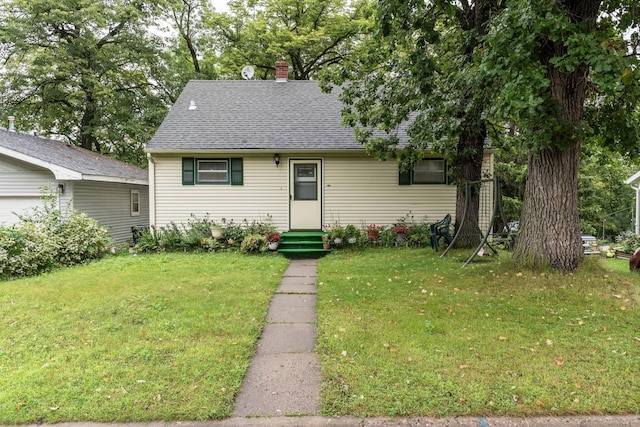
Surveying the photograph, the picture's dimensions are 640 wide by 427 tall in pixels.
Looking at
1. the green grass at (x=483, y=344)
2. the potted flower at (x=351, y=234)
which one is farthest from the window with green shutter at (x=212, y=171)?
the green grass at (x=483, y=344)

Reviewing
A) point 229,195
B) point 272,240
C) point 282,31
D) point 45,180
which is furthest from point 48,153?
point 282,31

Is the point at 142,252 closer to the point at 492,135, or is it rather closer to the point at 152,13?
the point at 492,135

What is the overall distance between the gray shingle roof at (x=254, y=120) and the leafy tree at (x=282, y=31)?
5820 mm

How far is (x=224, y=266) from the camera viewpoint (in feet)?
24.5

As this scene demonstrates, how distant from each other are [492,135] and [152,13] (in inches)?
720

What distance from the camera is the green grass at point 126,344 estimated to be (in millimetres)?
2555

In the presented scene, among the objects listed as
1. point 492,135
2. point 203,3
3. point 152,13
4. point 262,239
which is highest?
point 203,3

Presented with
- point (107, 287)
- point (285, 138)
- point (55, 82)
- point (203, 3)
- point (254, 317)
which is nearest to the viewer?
point (254, 317)

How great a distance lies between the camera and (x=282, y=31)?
57.2ft

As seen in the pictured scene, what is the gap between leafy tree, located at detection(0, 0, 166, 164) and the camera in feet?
52.7

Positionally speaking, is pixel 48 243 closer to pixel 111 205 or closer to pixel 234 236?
pixel 234 236

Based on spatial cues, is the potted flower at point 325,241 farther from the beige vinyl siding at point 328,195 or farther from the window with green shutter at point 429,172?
the window with green shutter at point 429,172

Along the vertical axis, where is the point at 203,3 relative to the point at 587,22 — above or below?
above

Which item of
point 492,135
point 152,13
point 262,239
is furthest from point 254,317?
point 152,13
